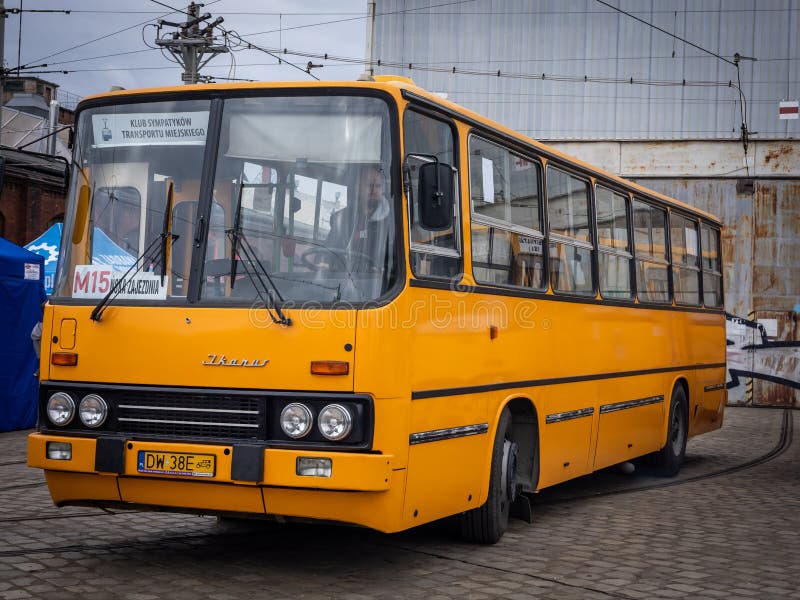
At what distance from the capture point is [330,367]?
22.2 ft

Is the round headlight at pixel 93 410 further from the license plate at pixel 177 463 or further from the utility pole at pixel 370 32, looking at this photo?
the utility pole at pixel 370 32

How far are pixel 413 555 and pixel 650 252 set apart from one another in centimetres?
582

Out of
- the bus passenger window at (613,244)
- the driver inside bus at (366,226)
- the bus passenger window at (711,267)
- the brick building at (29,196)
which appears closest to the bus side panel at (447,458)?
the driver inside bus at (366,226)

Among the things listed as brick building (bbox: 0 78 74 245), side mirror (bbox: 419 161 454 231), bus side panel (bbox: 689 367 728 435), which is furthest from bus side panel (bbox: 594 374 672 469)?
brick building (bbox: 0 78 74 245)

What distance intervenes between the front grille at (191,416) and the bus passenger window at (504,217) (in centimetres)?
206

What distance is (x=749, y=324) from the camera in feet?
98.7

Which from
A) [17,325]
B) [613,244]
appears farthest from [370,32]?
[613,244]

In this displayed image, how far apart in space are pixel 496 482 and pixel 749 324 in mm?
22973

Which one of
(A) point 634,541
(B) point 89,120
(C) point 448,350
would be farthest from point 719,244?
(B) point 89,120

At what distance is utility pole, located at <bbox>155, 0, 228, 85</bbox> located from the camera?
33.0 m

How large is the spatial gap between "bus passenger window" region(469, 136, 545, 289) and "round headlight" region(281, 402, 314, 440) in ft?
6.29

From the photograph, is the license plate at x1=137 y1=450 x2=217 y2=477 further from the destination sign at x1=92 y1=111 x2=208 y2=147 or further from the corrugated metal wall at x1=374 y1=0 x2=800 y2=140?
the corrugated metal wall at x1=374 y1=0 x2=800 y2=140

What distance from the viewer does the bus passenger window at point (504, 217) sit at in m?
8.33

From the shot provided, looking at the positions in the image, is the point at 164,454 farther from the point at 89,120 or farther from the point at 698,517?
the point at 698,517
